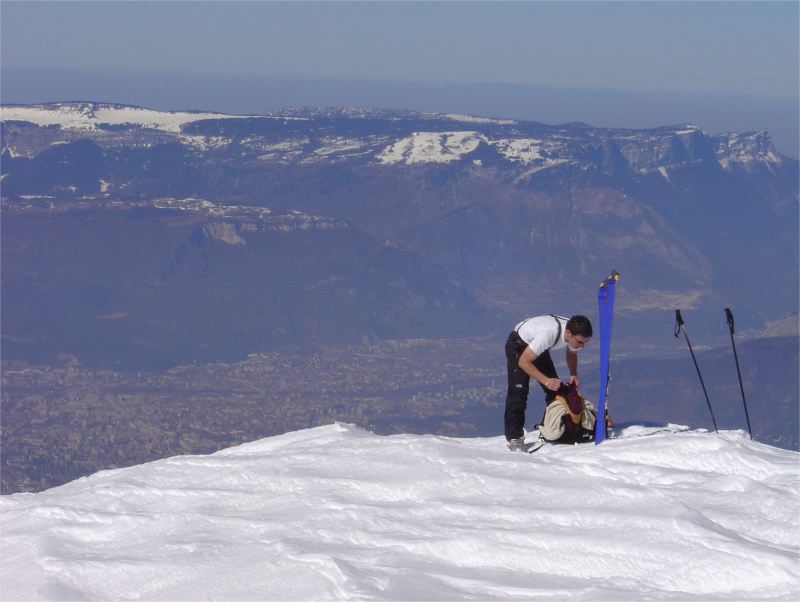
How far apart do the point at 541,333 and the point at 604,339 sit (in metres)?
0.72

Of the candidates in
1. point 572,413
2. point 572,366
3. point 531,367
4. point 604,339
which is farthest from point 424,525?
point 572,366

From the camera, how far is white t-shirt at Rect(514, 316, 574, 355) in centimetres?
1498

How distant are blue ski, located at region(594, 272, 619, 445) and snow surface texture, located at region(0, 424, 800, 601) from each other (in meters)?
0.68

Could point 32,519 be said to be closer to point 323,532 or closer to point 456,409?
point 323,532

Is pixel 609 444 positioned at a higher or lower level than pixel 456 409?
higher

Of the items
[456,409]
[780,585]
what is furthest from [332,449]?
[456,409]

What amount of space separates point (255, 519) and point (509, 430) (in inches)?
157

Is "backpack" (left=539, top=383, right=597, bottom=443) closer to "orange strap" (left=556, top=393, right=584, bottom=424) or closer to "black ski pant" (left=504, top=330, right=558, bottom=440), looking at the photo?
"orange strap" (left=556, top=393, right=584, bottom=424)

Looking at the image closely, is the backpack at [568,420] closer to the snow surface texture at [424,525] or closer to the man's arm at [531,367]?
the man's arm at [531,367]

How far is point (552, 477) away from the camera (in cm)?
1295

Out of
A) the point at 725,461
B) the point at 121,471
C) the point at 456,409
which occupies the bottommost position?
the point at 456,409

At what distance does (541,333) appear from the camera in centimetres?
1502

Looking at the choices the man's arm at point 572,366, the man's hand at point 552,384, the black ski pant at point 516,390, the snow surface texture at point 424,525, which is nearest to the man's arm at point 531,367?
the man's hand at point 552,384

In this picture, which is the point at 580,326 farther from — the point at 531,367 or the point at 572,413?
the point at 572,413
